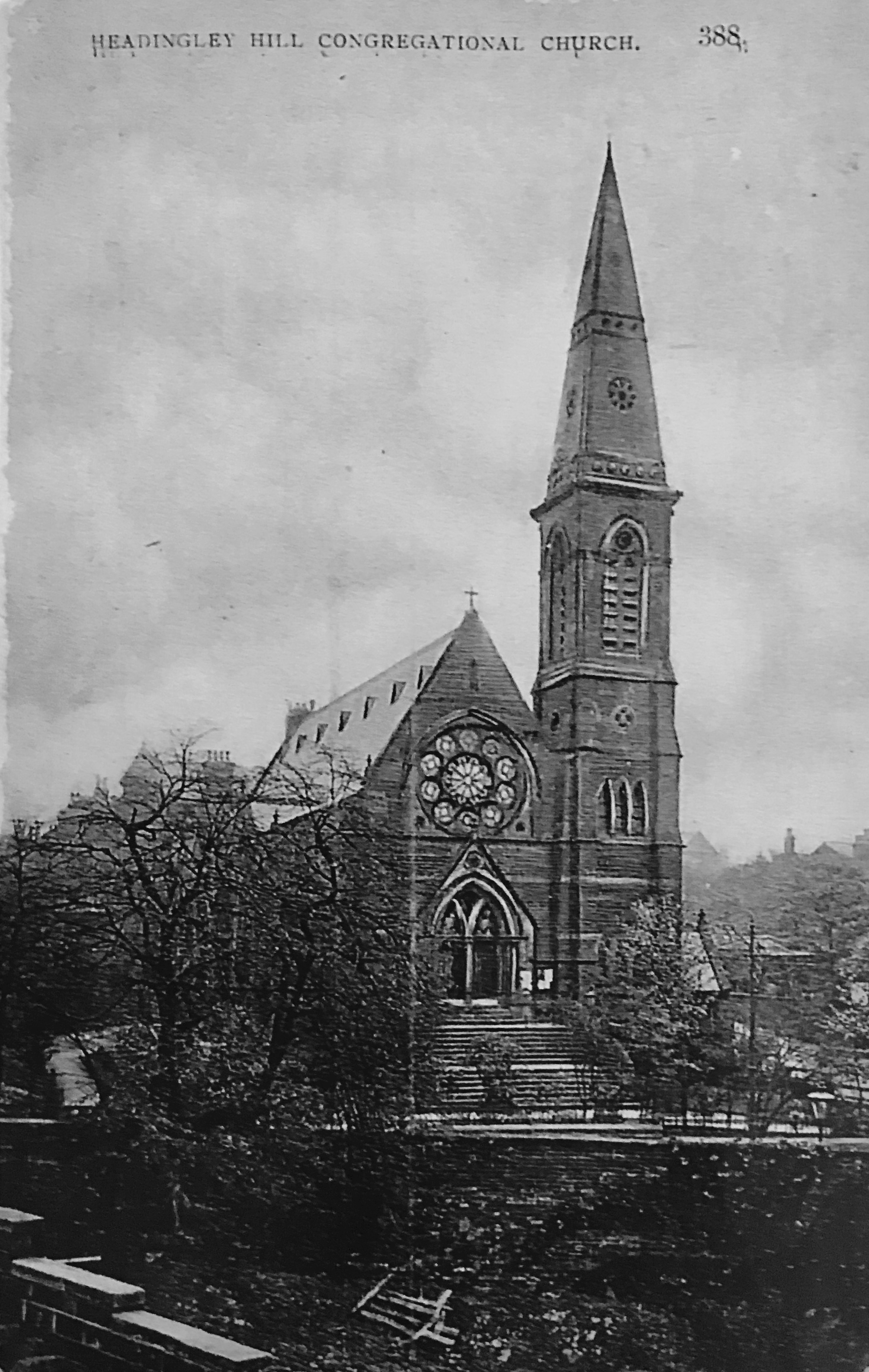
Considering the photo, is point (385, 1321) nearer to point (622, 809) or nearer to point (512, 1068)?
point (512, 1068)

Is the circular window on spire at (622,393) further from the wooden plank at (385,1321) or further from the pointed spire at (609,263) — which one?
the wooden plank at (385,1321)

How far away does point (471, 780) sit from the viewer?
367cm

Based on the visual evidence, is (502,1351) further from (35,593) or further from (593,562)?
(35,593)

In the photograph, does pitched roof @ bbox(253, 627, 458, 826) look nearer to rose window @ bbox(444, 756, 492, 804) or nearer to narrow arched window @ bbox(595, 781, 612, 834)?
rose window @ bbox(444, 756, 492, 804)

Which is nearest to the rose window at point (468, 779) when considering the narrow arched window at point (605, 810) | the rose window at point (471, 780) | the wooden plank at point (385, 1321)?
the rose window at point (471, 780)

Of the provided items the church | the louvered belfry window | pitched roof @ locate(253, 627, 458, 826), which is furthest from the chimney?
pitched roof @ locate(253, 627, 458, 826)

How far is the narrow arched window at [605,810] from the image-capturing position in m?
3.71

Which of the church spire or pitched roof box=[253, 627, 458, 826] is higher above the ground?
the church spire

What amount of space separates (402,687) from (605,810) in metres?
0.73

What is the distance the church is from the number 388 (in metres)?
0.46

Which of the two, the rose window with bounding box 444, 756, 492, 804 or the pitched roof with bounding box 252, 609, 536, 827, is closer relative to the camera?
the pitched roof with bounding box 252, 609, 536, 827

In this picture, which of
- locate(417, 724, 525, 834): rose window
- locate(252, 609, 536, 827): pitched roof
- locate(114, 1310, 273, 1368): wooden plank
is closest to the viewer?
locate(114, 1310, 273, 1368): wooden plank

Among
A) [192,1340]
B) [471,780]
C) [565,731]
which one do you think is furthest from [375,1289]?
[565,731]

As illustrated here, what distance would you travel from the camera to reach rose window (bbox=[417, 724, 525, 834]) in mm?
3662
